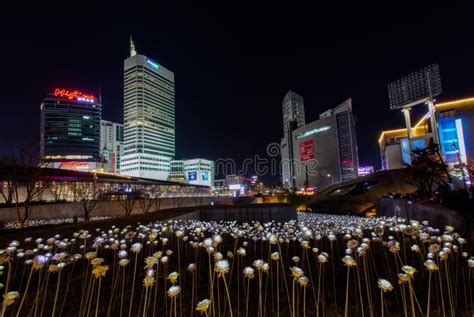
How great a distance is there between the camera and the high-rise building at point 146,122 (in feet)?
424

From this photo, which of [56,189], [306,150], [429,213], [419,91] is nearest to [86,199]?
[56,189]

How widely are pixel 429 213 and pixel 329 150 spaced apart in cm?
11376

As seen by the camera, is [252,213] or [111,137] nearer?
[252,213]

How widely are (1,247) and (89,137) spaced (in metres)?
118

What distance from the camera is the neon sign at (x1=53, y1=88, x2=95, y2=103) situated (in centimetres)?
10446

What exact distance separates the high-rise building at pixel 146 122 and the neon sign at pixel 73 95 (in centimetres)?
2424

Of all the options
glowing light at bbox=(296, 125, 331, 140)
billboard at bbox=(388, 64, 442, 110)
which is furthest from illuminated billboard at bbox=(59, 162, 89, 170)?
glowing light at bbox=(296, 125, 331, 140)

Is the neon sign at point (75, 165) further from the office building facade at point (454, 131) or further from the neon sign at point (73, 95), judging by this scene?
the office building facade at point (454, 131)

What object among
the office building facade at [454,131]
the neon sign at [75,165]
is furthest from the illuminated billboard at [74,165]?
the office building facade at [454,131]

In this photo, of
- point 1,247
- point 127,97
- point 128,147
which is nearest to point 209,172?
point 128,147

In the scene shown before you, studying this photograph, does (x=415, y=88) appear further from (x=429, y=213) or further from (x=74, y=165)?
(x=74, y=165)

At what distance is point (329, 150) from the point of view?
391 feet

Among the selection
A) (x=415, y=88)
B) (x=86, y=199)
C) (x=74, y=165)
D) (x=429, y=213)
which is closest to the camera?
(x=429, y=213)

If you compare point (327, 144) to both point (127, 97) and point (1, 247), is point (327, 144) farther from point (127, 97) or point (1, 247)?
point (1, 247)
